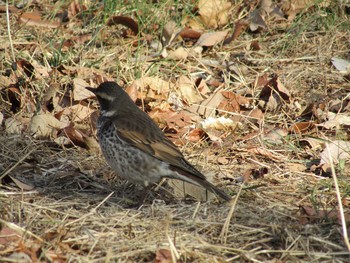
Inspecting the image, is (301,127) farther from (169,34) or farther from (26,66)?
(26,66)

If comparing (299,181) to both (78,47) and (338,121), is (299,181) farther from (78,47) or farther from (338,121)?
(78,47)

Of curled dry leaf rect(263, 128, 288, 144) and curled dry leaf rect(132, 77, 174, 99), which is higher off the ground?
curled dry leaf rect(132, 77, 174, 99)

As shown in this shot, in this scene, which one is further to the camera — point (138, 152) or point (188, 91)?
point (188, 91)

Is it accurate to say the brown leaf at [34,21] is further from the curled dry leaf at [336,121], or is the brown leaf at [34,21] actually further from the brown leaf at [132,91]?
the curled dry leaf at [336,121]

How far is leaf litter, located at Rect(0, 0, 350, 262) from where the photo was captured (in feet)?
16.9

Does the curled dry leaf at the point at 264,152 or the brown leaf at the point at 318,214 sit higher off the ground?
the brown leaf at the point at 318,214

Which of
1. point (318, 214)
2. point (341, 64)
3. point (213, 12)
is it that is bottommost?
point (341, 64)

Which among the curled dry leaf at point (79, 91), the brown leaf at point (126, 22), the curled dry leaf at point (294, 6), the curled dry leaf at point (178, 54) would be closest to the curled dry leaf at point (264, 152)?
the curled dry leaf at point (79, 91)

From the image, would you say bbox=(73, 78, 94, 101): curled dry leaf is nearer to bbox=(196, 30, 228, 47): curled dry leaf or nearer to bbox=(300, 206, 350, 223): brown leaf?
bbox=(196, 30, 228, 47): curled dry leaf

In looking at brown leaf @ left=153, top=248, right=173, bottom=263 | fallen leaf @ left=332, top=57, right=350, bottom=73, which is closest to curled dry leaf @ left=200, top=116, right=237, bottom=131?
fallen leaf @ left=332, top=57, right=350, bottom=73

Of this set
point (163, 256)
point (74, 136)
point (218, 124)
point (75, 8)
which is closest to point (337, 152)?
point (218, 124)

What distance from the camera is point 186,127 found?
25.2 feet

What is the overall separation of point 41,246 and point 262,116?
374cm

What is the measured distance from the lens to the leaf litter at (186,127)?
5137mm
